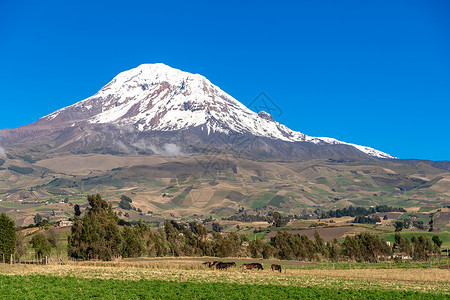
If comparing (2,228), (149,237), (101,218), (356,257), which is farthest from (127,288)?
(356,257)

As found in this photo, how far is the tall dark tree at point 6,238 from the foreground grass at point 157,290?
170 ft

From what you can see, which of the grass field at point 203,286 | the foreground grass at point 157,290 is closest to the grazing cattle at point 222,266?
the grass field at point 203,286

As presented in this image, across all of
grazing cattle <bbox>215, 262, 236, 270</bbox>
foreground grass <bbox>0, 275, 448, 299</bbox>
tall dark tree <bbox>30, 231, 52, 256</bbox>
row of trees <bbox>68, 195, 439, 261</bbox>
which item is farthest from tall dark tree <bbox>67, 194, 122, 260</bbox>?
foreground grass <bbox>0, 275, 448, 299</bbox>

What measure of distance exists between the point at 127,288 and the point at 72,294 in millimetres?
6887

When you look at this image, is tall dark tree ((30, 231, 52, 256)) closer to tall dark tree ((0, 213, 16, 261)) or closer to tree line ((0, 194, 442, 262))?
tree line ((0, 194, 442, 262))

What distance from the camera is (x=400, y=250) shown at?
16838cm

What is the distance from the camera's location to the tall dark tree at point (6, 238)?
10412 centimetres

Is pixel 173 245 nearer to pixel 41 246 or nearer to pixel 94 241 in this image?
pixel 94 241

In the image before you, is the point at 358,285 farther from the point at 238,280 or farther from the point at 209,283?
the point at 209,283

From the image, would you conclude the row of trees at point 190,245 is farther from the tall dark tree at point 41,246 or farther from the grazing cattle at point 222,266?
the grazing cattle at point 222,266

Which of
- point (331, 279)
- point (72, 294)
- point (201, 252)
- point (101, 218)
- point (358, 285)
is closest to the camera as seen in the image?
point (72, 294)

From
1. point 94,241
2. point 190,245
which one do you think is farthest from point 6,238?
point 190,245

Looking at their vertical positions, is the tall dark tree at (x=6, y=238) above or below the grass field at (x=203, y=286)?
above

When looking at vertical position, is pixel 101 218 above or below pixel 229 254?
above
